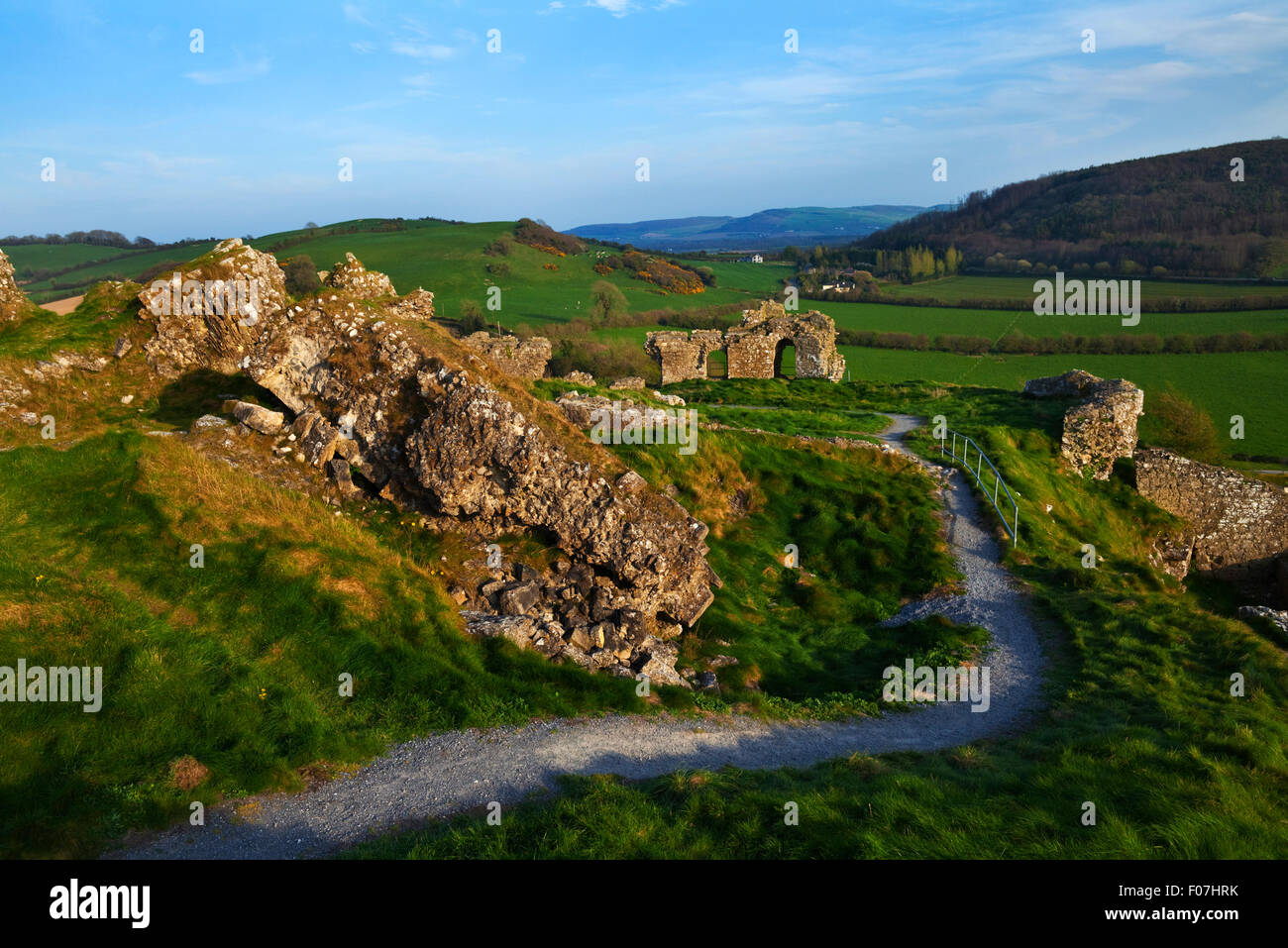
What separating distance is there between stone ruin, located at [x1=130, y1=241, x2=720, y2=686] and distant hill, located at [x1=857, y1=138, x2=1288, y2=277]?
108m

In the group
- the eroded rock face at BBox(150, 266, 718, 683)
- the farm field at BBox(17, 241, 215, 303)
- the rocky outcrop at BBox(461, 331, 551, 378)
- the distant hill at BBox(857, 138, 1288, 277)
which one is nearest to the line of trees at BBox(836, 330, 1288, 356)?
the distant hill at BBox(857, 138, 1288, 277)

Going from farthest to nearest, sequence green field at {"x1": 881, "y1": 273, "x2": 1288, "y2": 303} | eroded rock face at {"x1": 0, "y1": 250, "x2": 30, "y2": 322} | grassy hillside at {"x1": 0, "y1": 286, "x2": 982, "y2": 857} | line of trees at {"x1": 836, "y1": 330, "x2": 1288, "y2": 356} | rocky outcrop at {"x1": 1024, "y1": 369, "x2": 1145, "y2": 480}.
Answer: green field at {"x1": 881, "y1": 273, "x2": 1288, "y2": 303}, line of trees at {"x1": 836, "y1": 330, "x2": 1288, "y2": 356}, rocky outcrop at {"x1": 1024, "y1": 369, "x2": 1145, "y2": 480}, eroded rock face at {"x1": 0, "y1": 250, "x2": 30, "y2": 322}, grassy hillside at {"x1": 0, "y1": 286, "x2": 982, "y2": 857}

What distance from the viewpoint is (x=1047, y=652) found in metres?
14.4

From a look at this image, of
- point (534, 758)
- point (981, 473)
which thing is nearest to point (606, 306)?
point (981, 473)

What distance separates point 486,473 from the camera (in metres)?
14.1

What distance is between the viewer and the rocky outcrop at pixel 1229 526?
24938 millimetres

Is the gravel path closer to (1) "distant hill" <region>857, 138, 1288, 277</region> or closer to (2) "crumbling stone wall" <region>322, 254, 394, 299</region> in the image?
Result: (2) "crumbling stone wall" <region>322, 254, 394, 299</region>

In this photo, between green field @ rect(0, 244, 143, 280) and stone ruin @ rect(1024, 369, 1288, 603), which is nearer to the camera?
stone ruin @ rect(1024, 369, 1288, 603)

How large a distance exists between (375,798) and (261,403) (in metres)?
10.7

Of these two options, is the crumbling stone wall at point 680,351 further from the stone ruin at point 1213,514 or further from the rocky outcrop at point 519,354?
the stone ruin at point 1213,514

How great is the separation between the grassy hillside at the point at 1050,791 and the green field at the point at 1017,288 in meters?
89.5

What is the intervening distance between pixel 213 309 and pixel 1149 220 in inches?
5167

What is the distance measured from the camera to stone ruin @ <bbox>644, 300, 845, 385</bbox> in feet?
130

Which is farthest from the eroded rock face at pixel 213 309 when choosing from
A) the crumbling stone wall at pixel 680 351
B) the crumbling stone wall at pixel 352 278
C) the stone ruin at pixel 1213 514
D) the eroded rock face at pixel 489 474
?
the stone ruin at pixel 1213 514
